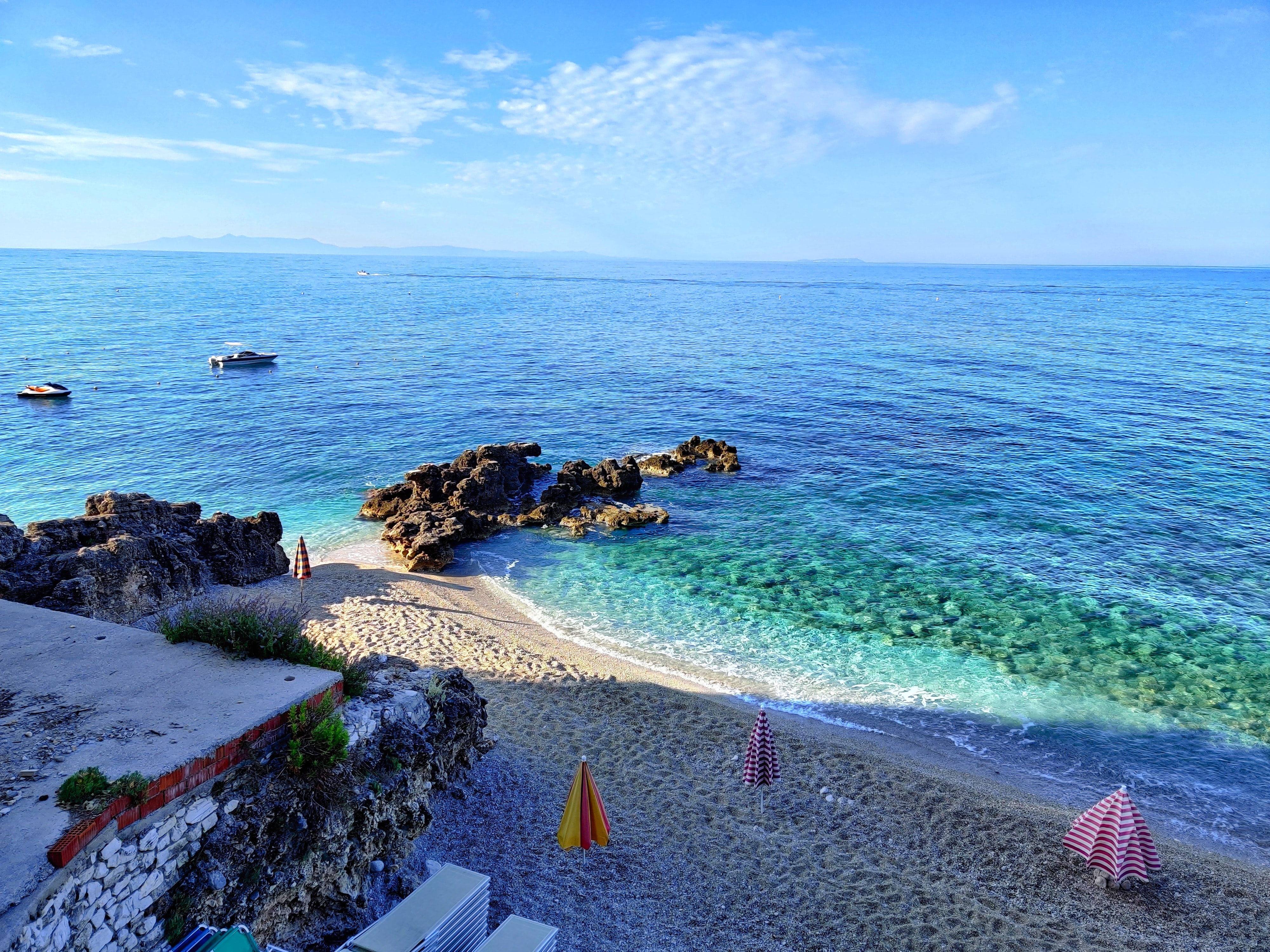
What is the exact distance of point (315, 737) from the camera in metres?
8.77

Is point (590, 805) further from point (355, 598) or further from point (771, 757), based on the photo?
point (355, 598)

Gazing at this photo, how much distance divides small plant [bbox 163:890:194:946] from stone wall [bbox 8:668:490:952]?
13 millimetres

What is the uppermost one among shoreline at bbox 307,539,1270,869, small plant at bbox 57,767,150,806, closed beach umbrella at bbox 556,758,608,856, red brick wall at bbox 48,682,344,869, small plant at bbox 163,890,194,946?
small plant at bbox 57,767,150,806

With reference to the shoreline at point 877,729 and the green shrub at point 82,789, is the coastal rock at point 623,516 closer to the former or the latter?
the shoreline at point 877,729

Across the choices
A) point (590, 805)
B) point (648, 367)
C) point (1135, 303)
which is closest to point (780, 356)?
point (648, 367)

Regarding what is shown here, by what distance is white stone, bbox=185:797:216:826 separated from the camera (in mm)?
7508

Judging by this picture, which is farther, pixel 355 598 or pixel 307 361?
pixel 307 361

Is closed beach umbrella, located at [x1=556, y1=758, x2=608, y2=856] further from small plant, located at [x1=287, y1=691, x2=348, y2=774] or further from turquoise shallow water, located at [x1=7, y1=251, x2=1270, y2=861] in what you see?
turquoise shallow water, located at [x1=7, y1=251, x2=1270, y2=861]

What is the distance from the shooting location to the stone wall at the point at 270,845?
6574mm

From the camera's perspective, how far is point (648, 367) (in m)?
62.3

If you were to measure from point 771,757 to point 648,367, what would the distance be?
51673 millimetres

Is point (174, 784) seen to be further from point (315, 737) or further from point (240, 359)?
point (240, 359)

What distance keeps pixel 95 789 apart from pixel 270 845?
6.66 feet

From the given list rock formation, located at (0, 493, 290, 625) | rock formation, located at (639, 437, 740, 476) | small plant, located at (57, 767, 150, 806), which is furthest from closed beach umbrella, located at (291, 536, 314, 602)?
rock formation, located at (639, 437, 740, 476)
